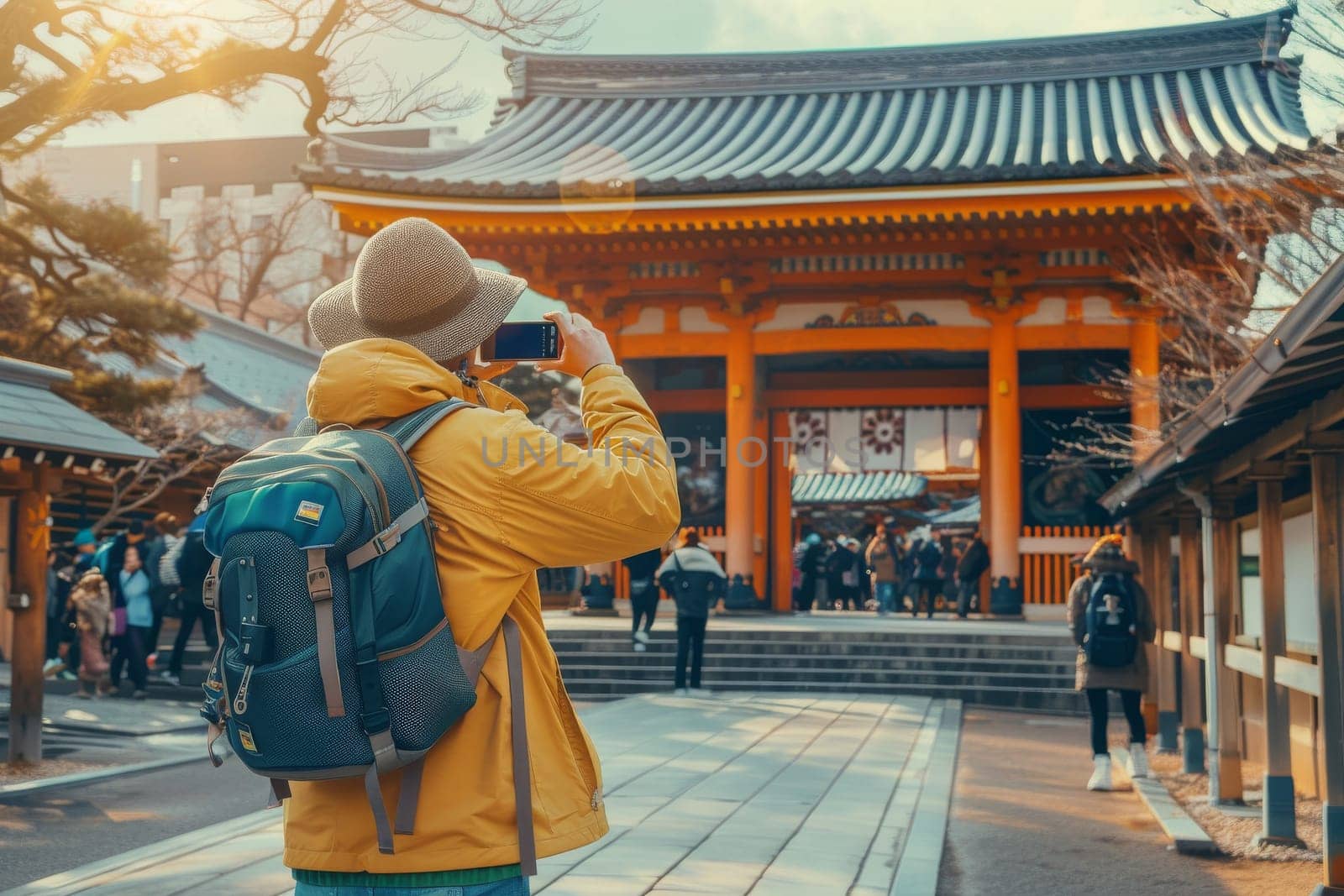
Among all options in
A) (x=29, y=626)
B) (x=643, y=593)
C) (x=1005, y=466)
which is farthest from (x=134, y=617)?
(x=1005, y=466)

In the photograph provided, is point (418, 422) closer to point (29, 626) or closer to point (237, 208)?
point (29, 626)

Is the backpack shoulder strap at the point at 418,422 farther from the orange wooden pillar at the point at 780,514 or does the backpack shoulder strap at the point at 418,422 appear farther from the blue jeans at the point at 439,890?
the orange wooden pillar at the point at 780,514

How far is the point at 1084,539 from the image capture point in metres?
17.2

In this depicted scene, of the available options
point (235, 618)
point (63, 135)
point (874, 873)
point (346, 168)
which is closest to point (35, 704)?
point (63, 135)

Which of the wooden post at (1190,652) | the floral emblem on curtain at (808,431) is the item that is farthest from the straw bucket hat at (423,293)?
the floral emblem on curtain at (808,431)

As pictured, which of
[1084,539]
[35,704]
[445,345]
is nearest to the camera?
[445,345]

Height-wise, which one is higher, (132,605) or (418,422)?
(418,422)

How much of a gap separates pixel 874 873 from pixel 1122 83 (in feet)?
54.4

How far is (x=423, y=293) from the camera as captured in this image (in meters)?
2.17

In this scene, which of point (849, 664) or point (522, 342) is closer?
point (522, 342)

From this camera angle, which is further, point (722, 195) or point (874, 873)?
point (722, 195)

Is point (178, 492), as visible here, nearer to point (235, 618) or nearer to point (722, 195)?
point (722, 195)

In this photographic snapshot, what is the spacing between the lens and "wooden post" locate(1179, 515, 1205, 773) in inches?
367

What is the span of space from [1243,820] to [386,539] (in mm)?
6879
